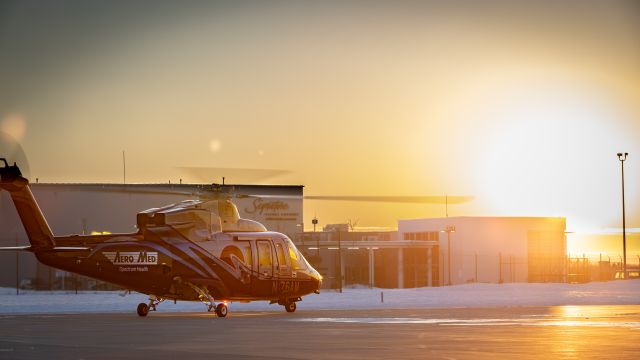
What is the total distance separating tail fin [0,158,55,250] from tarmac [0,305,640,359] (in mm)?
2597

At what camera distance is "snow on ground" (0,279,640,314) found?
43.6 meters

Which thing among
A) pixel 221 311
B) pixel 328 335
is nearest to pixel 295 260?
pixel 221 311

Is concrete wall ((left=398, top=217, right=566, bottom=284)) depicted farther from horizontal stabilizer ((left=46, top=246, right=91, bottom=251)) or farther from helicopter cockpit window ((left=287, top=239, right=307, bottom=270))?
horizontal stabilizer ((left=46, top=246, right=91, bottom=251))

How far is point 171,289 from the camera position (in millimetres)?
36812

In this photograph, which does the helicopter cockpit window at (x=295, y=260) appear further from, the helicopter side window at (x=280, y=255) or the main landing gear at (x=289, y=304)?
the main landing gear at (x=289, y=304)

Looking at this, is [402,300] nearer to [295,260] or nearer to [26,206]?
[295,260]

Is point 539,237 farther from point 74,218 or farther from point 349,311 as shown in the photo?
point 349,311

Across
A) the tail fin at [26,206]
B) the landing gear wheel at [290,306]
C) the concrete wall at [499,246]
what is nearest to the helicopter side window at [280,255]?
the landing gear wheel at [290,306]

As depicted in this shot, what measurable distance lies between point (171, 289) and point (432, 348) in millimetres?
16571

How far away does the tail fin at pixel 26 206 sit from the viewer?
35.6 meters

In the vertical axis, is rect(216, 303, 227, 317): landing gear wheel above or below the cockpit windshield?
below

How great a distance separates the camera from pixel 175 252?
36.8 metres

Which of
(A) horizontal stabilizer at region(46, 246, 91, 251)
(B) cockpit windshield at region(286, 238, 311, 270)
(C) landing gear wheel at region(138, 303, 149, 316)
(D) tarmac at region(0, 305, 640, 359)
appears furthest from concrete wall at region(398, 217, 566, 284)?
(A) horizontal stabilizer at region(46, 246, 91, 251)

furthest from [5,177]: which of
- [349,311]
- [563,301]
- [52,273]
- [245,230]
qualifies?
[52,273]
